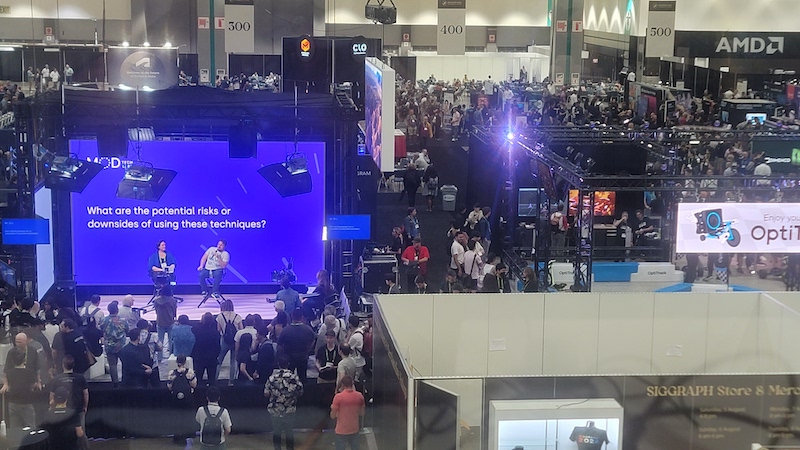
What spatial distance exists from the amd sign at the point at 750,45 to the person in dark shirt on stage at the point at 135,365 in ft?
65.2

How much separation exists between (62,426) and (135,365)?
1.02 metres

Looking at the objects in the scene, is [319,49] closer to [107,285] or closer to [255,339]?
[107,285]

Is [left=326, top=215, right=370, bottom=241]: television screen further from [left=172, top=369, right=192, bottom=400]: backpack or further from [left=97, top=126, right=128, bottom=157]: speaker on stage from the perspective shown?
[left=172, top=369, right=192, bottom=400]: backpack

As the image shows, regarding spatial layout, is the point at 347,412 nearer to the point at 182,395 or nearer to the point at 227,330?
the point at 182,395

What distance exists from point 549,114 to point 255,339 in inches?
564

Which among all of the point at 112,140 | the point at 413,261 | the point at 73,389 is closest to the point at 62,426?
the point at 73,389

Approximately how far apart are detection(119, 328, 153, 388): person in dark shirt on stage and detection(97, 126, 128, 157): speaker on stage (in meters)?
3.84

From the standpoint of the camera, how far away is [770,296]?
826 cm

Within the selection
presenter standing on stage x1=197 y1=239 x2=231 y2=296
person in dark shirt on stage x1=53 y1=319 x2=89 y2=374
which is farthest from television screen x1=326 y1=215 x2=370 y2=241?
person in dark shirt on stage x1=53 y1=319 x2=89 y2=374

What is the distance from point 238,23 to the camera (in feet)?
58.6

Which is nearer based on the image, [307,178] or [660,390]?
[660,390]

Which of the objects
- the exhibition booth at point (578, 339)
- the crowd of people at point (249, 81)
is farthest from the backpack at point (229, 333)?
the crowd of people at point (249, 81)

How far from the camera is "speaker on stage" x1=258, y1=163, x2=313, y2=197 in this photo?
39.6 feet

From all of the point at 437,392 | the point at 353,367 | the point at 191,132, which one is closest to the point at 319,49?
the point at 191,132
